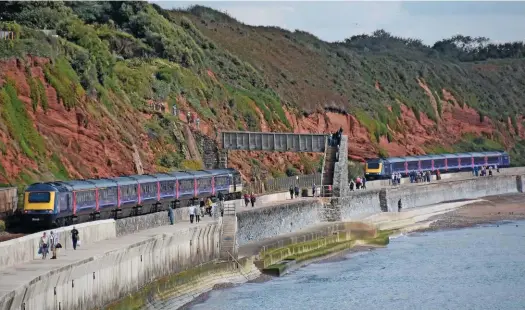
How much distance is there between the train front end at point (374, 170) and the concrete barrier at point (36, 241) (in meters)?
58.5

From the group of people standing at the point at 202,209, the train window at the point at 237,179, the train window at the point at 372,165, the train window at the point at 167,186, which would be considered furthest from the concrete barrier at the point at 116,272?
the train window at the point at 372,165

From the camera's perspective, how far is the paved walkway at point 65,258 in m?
35.4

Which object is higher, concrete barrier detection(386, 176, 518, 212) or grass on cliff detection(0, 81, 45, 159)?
grass on cliff detection(0, 81, 45, 159)

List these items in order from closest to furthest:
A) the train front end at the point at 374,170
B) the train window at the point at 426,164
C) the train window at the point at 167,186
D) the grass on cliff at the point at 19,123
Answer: the train window at the point at 167,186, the grass on cliff at the point at 19,123, the train front end at the point at 374,170, the train window at the point at 426,164

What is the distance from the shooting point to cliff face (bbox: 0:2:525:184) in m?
73.8

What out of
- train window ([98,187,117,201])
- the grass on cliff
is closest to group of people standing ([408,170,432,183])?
the grass on cliff

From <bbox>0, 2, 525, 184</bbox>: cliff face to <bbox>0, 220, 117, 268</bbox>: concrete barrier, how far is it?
15.8 meters

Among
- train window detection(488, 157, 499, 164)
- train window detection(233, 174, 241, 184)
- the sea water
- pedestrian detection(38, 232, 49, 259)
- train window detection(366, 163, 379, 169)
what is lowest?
the sea water

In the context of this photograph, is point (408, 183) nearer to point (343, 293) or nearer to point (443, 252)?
point (443, 252)

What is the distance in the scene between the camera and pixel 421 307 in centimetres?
5356

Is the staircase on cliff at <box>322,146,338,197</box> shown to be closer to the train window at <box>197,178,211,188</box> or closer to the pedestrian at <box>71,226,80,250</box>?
the train window at <box>197,178,211,188</box>

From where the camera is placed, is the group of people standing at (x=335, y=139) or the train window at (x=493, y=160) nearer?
the group of people standing at (x=335, y=139)

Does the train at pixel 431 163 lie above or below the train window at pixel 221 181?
above

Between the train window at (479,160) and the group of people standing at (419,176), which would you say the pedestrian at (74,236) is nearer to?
the group of people standing at (419,176)
